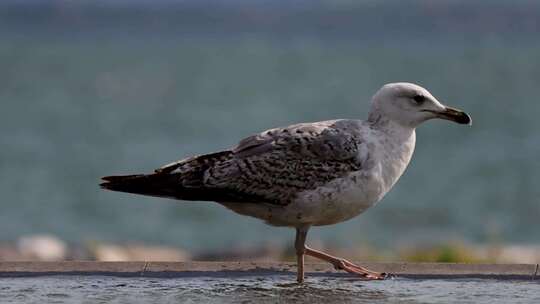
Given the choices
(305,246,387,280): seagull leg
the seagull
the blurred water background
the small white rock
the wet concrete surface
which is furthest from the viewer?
the blurred water background

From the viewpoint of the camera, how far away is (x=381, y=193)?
9.49 m

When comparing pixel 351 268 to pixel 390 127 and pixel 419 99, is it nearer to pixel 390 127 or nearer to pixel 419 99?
pixel 390 127

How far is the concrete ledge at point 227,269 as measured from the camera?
373 inches

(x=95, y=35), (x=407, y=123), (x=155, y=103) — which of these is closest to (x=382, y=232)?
(x=407, y=123)

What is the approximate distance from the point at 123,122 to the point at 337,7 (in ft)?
449

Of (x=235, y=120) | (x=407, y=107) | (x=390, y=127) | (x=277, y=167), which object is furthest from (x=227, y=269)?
(x=235, y=120)

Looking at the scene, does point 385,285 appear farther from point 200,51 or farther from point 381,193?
point 200,51

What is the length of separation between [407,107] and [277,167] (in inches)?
34.0

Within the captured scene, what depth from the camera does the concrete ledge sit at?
9.48 m

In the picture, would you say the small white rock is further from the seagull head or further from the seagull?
the seagull head

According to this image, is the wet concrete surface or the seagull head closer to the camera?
the wet concrete surface

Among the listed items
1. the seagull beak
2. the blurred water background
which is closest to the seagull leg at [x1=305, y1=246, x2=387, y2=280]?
the seagull beak

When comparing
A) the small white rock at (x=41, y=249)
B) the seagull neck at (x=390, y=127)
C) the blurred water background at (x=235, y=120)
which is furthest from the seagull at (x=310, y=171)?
the blurred water background at (x=235, y=120)

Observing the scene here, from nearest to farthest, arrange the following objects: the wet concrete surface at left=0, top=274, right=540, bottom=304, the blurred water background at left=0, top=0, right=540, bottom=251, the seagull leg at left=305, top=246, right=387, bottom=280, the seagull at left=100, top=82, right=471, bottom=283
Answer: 1. the wet concrete surface at left=0, top=274, right=540, bottom=304
2. the seagull at left=100, top=82, right=471, bottom=283
3. the seagull leg at left=305, top=246, right=387, bottom=280
4. the blurred water background at left=0, top=0, right=540, bottom=251
